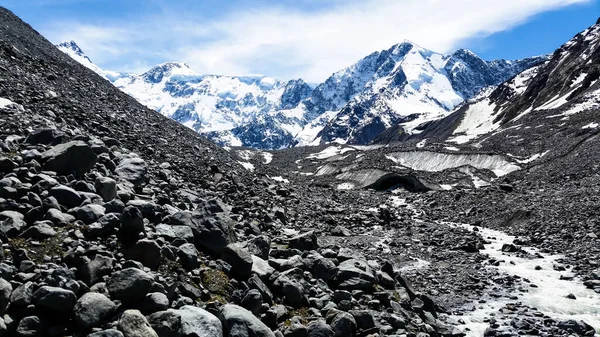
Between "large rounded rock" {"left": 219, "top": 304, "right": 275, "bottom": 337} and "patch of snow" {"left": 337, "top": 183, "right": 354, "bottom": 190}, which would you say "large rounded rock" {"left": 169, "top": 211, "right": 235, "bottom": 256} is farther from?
"patch of snow" {"left": 337, "top": 183, "right": 354, "bottom": 190}

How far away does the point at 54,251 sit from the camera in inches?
385

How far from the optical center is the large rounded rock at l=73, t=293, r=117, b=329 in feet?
26.7

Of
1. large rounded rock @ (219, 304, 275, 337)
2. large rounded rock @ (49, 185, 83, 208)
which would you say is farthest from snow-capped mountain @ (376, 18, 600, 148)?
large rounded rock @ (49, 185, 83, 208)

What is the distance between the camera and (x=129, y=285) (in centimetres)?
903

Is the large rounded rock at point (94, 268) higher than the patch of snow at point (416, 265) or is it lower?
higher

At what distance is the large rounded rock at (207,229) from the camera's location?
13.4 meters

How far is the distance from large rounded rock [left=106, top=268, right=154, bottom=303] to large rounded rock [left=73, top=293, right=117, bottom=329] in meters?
0.31

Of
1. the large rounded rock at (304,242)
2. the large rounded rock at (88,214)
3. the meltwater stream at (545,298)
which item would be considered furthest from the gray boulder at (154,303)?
the meltwater stream at (545,298)

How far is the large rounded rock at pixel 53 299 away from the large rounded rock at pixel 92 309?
168 mm

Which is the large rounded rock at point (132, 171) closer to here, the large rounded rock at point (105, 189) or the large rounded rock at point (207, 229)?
the large rounded rock at point (105, 189)

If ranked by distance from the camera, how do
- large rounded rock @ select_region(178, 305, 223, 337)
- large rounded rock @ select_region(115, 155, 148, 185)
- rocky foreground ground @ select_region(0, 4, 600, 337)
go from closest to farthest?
rocky foreground ground @ select_region(0, 4, 600, 337), large rounded rock @ select_region(178, 305, 223, 337), large rounded rock @ select_region(115, 155, 148, 185)

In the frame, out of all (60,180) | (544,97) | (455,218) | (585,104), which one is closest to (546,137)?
(585,104)

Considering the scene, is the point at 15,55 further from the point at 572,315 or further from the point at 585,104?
the point at 585,104

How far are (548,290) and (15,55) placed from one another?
39378 mm
